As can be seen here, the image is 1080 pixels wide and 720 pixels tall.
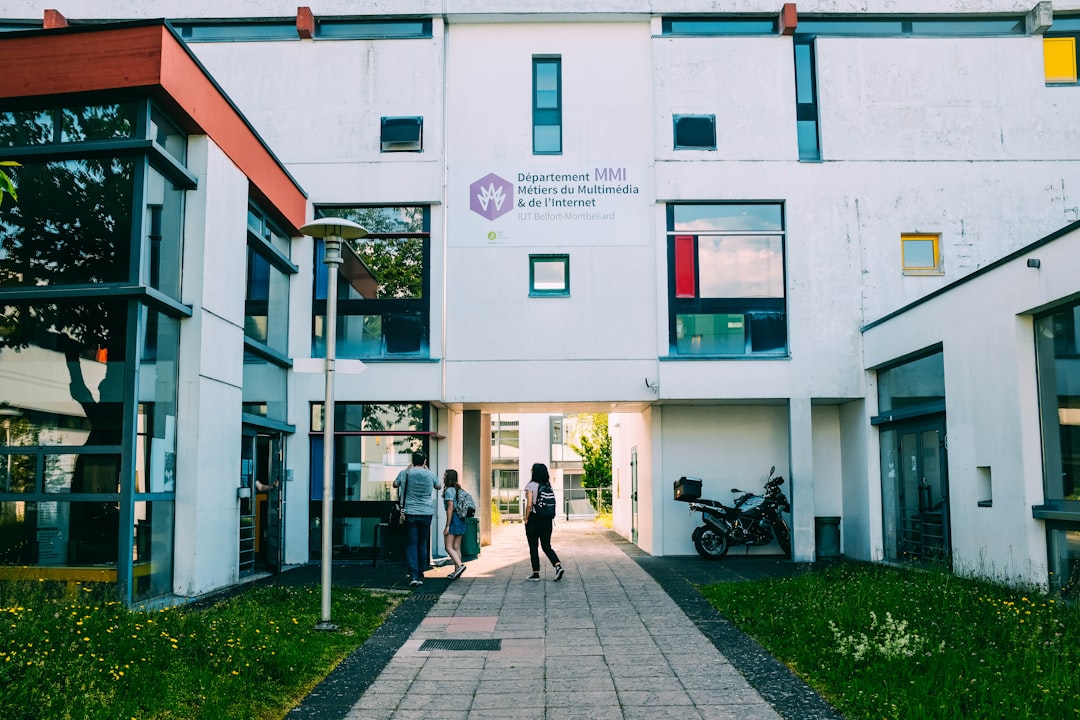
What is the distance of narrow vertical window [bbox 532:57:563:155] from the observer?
56.6ft

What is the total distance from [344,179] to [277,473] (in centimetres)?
506

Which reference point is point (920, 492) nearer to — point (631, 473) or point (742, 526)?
point (742, 526)

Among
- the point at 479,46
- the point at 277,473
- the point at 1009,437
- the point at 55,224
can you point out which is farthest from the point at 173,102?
the point at 1009,437

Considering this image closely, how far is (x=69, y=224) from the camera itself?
33.8 feet

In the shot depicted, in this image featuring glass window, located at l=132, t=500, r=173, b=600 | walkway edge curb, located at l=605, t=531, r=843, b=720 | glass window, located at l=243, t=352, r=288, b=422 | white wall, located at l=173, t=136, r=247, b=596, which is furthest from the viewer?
glass window, located at l=243, t=352, r=288, b=422

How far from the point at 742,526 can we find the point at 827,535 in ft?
4.93

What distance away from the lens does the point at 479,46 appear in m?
17.4

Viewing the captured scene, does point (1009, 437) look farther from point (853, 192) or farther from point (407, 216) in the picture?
point (407, 216)

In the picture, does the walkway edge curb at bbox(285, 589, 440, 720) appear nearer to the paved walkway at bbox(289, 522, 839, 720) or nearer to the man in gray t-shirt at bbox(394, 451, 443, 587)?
the paved walkway at bbox(289, 522, 839, 720)

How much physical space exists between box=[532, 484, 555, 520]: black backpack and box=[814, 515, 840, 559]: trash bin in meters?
5.46

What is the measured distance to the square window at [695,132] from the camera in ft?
56.2

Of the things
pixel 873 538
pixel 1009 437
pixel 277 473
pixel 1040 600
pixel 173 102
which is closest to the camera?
pixel 1040 600

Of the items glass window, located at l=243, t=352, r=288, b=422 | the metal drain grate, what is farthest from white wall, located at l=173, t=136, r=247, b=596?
the metal drain grate

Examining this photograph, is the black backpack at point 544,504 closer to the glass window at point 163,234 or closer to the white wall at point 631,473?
the white wall at point 631,473
